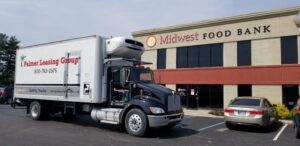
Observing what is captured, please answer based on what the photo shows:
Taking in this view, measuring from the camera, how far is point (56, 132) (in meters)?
10.6

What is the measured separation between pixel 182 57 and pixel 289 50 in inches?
327

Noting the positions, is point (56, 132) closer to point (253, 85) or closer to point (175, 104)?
point (175, 104)

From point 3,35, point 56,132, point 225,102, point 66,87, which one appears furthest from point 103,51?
point 3,35

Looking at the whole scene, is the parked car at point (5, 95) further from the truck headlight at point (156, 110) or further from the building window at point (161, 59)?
the truck headlight at point (156, 110)

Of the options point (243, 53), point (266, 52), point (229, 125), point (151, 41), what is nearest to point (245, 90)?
point (243, 53)

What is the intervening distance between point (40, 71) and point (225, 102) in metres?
13.7

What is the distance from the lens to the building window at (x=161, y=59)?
1011 inches

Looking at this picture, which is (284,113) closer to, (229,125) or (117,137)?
(229,125)

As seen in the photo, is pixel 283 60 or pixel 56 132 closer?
pixel 56 132

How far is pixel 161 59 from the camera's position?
2584cm

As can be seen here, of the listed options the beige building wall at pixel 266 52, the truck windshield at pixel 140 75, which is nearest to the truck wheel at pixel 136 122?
the truck windshield at pixel 140 75

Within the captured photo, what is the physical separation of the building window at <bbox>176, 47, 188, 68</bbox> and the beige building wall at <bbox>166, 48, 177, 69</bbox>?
35 cm

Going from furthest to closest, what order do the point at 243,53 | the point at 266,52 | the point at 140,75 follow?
the point at 243,53 → the point at 266,52 → the point at 140,75

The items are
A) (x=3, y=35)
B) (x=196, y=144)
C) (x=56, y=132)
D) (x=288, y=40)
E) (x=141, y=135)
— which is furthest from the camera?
(x=3, y=35)
